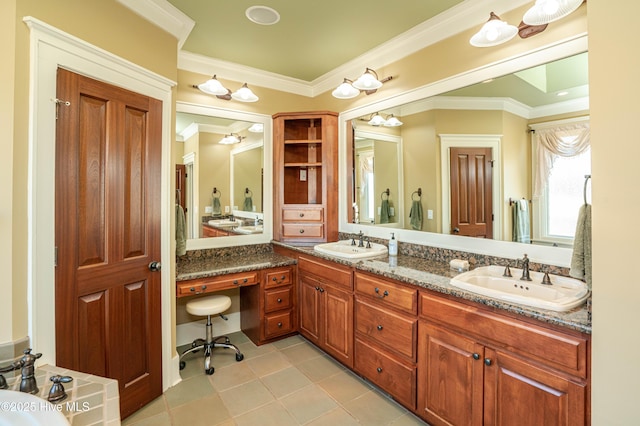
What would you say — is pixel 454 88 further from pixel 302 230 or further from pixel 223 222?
pixel 223 222

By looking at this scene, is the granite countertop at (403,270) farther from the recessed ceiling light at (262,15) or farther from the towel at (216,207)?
the recessed ceiling light at (262,15)

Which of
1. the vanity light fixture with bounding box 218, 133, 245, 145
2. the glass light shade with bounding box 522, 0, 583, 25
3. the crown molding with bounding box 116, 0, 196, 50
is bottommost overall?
the vanity light fixture with bounding box 218, 133, 245, 145

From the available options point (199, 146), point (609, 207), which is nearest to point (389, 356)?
point (609, 207)

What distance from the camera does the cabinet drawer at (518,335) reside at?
4.07 feet

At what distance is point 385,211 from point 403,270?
911mm

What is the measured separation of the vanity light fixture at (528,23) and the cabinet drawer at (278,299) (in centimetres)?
250

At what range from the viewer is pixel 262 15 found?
226cm

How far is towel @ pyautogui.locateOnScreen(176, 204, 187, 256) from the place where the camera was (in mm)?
2601

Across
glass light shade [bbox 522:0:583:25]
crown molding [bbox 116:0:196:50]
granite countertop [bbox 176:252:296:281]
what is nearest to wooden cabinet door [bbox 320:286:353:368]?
granite countertop [bbox 176:252:296:281]

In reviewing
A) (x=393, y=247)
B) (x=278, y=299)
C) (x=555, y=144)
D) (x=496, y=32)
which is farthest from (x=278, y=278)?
(x=496, y=32)

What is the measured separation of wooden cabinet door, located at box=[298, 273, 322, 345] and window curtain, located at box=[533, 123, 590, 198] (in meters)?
1.83

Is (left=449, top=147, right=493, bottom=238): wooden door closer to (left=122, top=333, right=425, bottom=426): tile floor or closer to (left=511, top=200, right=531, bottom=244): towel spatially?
(left=511, top=200, right=531, bottom=244): towel

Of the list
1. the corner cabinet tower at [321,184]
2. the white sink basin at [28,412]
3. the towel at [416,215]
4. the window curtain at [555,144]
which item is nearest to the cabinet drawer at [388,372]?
the towel at [416,215]

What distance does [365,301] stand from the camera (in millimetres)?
2266
